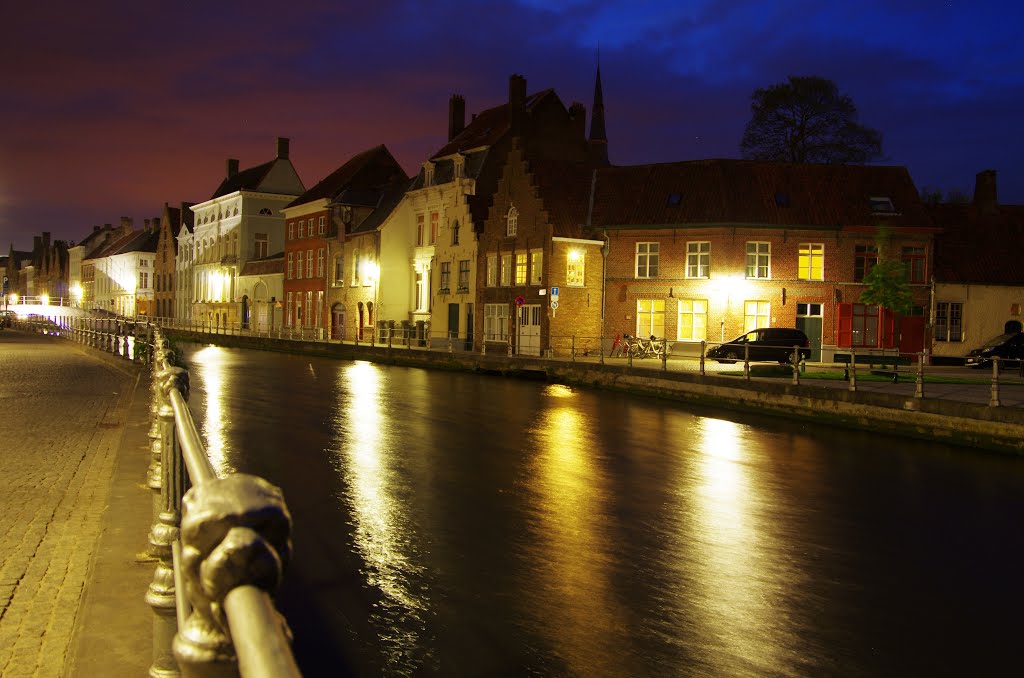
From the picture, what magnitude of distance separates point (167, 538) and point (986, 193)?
1899 inches

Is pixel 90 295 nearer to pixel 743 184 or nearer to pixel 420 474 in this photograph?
pixel 743 184

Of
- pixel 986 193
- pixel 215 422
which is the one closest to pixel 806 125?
pixel 986 193

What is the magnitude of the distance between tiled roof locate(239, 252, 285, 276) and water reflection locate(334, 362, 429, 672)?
5643cm

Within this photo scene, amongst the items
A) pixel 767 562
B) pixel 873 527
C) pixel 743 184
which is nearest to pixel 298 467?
pixel 767 562

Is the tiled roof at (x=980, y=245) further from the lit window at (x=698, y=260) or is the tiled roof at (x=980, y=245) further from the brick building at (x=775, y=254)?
the lit window at (x=698, y=260)

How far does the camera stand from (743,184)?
39.8 m

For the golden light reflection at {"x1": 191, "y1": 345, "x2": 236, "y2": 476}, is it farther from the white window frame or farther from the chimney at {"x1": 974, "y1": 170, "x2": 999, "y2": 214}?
the chimney at {"x1": 974, "y1": 170, "x2": 999, "y2": 214}

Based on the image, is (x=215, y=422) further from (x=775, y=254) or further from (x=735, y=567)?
(x=775, y=254)

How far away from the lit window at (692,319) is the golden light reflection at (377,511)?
→ 2306 cm

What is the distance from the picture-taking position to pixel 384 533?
8.23 meters

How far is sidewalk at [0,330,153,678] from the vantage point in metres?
4.24

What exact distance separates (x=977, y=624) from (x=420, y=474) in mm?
6794

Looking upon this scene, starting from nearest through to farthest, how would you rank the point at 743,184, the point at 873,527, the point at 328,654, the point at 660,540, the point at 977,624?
the point at 328,654
the point at 977,624
the point at 660,540
the point at 873,527
the point at 743,184

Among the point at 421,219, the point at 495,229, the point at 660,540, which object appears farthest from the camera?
the point at 421,219
